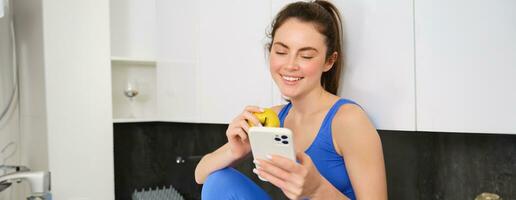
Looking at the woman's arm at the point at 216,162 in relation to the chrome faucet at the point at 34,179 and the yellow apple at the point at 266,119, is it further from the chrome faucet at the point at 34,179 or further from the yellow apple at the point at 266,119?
the chrome faucet at the point at 34,179

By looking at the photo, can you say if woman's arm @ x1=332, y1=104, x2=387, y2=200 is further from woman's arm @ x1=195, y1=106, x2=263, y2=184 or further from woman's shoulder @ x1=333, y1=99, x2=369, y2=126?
woman's arm @ x1=195, y1=106, x2=263, y2=184

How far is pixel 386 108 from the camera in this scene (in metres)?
0.84

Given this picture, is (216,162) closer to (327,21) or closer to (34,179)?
(327,21)

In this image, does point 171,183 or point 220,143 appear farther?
point 171,183

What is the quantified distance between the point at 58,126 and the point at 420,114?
1.29 m

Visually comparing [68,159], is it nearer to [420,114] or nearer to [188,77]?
[188,77]

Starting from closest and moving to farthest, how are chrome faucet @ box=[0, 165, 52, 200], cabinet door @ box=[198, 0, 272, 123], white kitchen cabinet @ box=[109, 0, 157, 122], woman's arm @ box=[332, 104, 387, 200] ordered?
woman's arm @ box=[332, 104, 387, 200] < cabinet door @ box=[198, 0, 272, 123] < chrome faucet @ box=[0, 165, 52, 200] < white kitchen cabinet @ box=[109, 0, 157, 122]

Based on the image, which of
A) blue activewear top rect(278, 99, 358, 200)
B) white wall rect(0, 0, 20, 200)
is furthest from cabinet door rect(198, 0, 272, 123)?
white wall rect(0, 0, 20, 200)

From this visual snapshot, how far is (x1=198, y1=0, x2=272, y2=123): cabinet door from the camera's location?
1.15m

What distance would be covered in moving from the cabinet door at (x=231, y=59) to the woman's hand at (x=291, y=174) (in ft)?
1.47

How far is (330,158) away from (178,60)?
2.79ft

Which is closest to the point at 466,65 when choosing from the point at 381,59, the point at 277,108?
the point at 381,59

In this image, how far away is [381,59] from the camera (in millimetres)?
837

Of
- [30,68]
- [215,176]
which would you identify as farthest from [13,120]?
[215,176]
